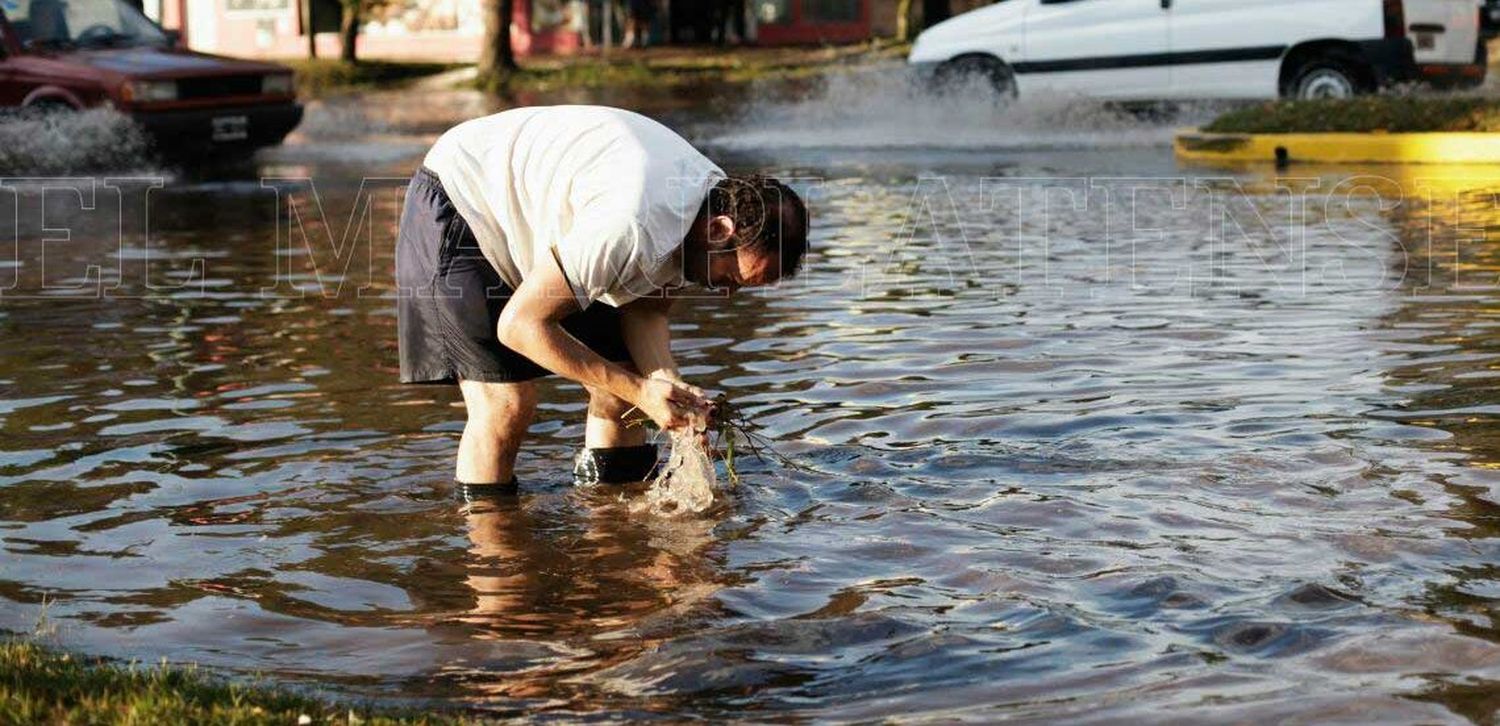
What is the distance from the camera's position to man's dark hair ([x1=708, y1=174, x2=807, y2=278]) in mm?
5480

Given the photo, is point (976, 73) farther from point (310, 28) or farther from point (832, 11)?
point (310, 28)

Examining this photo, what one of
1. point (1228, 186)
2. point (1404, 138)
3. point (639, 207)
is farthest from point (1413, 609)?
point (1404, 138)

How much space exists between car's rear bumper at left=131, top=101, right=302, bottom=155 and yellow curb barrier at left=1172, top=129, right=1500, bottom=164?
8691 millimetres

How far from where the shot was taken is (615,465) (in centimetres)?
696

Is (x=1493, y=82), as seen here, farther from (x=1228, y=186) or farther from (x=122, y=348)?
(x=122, y=348)

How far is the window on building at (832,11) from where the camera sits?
44.1 metres

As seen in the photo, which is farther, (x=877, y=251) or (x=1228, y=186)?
(x=1228, y=186)

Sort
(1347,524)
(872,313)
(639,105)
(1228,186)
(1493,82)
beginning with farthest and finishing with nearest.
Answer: (639,105)
(1493,82)
(1228,186)
(872,313)
(1347,524)

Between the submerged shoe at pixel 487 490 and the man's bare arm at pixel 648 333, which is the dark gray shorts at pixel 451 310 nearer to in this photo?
the man's bare arm at pixel 648 333

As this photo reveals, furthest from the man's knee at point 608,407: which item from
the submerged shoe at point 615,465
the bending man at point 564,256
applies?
the submerged shoe at point 615,465

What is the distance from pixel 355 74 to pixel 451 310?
33.3 m

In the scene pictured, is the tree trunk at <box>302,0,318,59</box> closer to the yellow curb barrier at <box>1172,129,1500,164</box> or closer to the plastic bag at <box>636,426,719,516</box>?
the yellow curb barrier at <box>1172,129,1500,164</box>

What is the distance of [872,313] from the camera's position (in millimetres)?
10828

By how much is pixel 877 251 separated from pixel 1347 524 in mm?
7360
